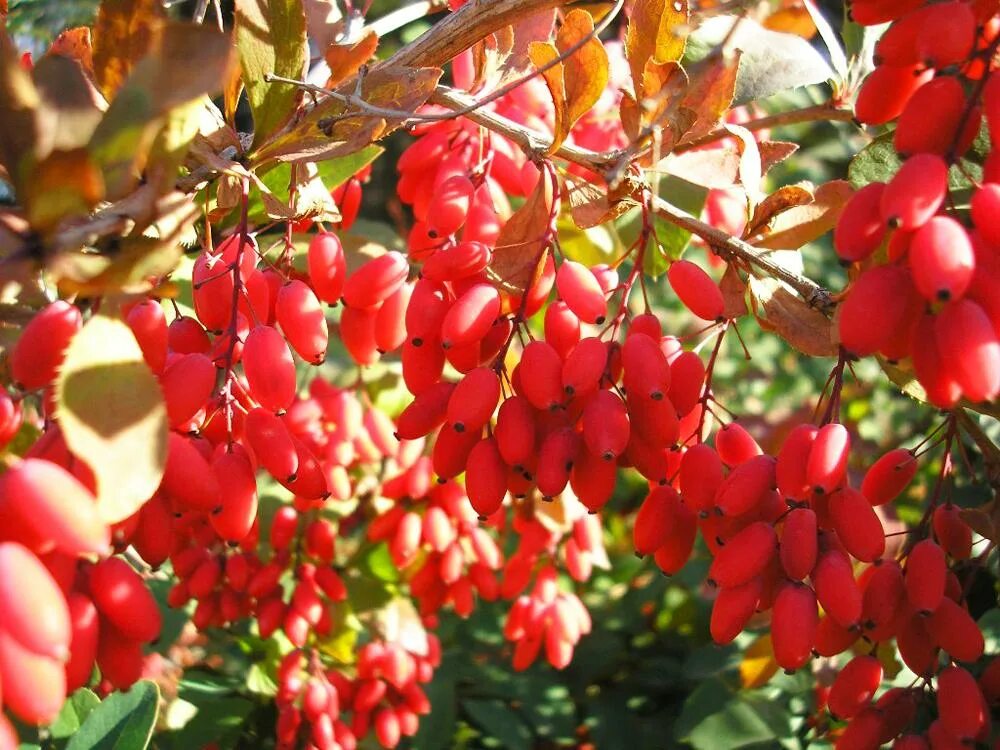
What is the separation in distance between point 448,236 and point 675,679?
100 centimetres

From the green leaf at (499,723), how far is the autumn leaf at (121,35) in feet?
3.63

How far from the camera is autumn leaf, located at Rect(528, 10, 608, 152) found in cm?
83

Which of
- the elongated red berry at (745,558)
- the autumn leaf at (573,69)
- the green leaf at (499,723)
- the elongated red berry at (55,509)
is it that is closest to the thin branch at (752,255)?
the autumn leaf at (573,69)

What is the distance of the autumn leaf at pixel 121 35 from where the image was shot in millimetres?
730

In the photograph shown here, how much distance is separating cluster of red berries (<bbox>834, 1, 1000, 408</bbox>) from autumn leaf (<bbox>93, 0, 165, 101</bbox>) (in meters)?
0.50

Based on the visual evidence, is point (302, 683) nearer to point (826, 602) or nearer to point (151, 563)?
point (151, 563)

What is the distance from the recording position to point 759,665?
1.36m

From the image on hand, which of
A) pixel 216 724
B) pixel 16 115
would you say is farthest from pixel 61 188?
pixel 216 724

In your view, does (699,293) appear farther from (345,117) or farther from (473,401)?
(345,117)

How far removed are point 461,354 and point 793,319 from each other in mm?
286

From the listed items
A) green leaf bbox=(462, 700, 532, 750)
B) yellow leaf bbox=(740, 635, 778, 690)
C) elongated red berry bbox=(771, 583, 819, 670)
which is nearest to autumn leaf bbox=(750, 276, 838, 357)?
elongated red berry bbox=(771, 583, 819, 670)

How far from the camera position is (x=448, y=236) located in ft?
3.10

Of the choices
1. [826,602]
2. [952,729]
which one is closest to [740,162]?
[826,602]

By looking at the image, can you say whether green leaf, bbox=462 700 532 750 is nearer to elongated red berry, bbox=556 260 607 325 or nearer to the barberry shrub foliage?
the barberry shrub foliage
